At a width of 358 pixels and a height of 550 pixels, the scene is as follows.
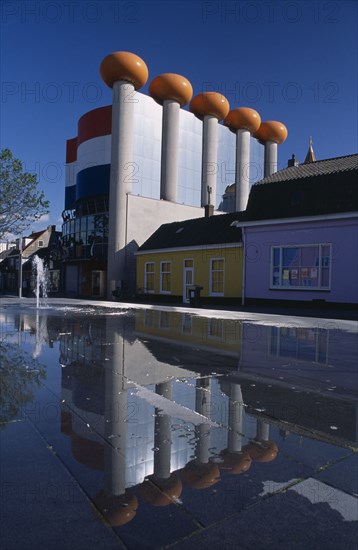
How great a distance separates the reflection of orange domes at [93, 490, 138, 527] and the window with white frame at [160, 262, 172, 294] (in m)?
25.8

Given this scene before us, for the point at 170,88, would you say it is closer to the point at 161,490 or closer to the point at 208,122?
the point at 208,122

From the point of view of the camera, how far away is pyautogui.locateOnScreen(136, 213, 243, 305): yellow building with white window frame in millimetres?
24208

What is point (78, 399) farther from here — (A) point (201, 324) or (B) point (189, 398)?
(A) point (201, 324)

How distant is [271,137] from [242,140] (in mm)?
5113

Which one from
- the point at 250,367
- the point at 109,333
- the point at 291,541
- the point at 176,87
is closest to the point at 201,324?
the point at 109,333

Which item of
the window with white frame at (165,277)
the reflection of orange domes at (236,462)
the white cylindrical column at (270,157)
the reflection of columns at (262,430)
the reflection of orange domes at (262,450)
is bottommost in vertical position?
the reflection of orange domes at (236,462)

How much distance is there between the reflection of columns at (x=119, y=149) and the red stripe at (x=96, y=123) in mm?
6191

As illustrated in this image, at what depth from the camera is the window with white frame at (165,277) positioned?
93.9 feet

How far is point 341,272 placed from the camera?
19.5 meters

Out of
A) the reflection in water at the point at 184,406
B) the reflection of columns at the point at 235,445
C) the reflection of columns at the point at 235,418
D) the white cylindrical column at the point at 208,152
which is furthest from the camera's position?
the white cylindrical column at the point at 208,152

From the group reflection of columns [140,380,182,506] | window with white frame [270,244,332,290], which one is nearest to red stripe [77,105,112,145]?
window with white frame [270,244,332,290]

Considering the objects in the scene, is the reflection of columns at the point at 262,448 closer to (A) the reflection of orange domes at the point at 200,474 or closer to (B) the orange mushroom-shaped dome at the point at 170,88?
(A) the reflection of orange domes at the point at 200,474

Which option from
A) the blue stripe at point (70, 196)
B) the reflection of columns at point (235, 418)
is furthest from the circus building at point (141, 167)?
the reflection of columns at point (235, 418)

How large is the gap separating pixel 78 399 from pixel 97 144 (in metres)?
38.0
